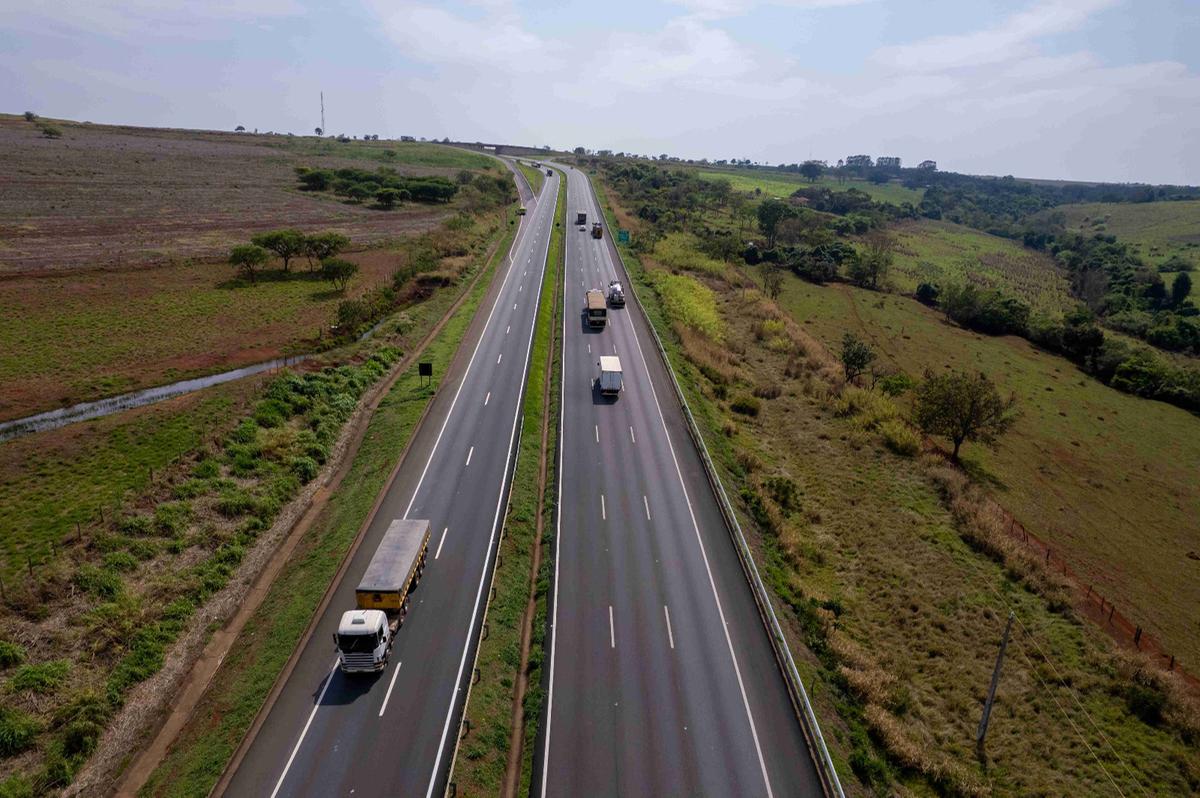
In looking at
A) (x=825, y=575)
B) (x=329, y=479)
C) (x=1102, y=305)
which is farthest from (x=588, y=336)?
(x=1102, y=305)

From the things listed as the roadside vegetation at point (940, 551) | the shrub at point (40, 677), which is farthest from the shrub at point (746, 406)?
the shrub at point (40, 677)

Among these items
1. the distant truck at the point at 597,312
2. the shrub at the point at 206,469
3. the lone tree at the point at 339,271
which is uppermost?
the lone tree at the point at 339,271

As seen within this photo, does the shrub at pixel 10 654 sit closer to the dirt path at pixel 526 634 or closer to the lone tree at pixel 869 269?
the dirt path at pixel 526 634

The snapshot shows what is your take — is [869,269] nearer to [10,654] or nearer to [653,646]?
[653,646]

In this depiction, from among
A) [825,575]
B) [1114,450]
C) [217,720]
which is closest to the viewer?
[217,720]

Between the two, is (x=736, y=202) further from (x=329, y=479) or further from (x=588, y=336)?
(x=329, y=479)
